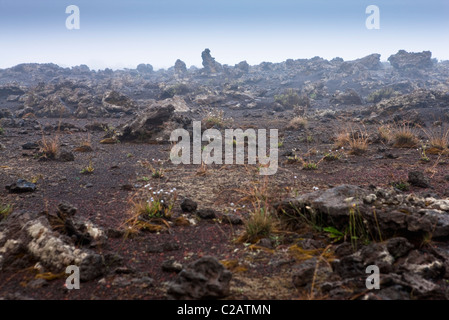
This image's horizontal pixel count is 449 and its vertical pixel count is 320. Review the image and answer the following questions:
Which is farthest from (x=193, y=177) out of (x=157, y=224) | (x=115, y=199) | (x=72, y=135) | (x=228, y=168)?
(x=72, y=135)

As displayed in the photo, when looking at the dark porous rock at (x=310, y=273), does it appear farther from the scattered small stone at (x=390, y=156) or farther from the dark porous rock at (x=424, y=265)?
the scattered small stone at (x=390, y=156)

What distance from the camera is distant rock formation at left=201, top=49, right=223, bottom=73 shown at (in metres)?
59.3

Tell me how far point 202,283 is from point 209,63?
61120 millimetres

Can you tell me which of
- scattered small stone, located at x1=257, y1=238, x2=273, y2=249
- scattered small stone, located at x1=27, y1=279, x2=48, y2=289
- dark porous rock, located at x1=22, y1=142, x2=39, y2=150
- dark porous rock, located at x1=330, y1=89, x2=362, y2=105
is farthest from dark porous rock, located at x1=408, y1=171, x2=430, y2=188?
dark porous rock, located at x1=330, y1=89, x2=362, y2=105

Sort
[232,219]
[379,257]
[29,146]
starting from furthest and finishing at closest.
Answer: [29,146] → [232,219] → [379,257]

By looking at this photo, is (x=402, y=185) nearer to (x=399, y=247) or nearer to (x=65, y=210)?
(x=399, y=247)

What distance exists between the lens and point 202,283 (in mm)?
2561

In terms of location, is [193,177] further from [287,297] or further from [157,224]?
[287,297]

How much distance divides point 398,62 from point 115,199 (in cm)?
6083

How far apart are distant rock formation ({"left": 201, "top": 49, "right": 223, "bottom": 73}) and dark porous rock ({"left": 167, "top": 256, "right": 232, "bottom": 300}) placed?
5910 cm

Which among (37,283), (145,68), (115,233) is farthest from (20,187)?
(145,68)

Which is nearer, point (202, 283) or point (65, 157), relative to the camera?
point (202, 283)

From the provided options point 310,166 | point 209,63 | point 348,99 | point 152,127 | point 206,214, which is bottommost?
point 206,214

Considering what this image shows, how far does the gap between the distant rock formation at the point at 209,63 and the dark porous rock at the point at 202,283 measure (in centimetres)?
5910
